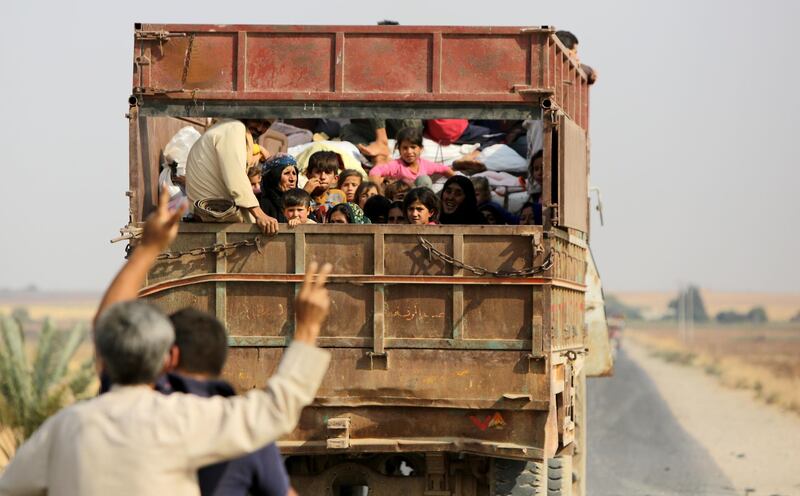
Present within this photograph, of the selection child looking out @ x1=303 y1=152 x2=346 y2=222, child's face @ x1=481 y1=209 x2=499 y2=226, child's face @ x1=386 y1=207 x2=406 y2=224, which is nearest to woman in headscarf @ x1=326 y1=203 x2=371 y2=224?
child's face @ x1=386 y1=207 x2=406 y2=224

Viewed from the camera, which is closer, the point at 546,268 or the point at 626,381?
the point at 546,268

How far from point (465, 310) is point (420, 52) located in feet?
5.04

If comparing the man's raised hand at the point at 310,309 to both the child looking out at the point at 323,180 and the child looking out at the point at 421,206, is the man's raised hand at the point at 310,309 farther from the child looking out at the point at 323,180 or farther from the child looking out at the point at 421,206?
the child looking out at the point at 323,180

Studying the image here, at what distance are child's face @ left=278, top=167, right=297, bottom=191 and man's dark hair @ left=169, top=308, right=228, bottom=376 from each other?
5.02 m

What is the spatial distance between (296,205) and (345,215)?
0.57 meters

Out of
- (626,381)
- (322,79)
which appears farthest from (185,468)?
(626,381)

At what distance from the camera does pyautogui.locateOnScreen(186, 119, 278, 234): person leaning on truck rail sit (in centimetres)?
850

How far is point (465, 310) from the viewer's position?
27.6 feet

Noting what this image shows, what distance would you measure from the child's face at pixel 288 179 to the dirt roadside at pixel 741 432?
27.4 ft

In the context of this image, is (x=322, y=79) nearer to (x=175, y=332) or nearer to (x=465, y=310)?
(x=465, y=310)

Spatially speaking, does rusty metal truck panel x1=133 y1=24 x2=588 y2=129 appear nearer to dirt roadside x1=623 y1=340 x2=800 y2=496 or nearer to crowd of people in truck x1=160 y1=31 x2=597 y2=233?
crowd of people in truck x1=160 y1=31 x2=597 y2=233

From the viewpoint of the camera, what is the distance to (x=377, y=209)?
394 inches

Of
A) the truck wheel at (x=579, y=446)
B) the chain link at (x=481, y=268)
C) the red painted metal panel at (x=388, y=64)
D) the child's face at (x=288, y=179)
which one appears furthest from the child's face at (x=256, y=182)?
the truck wheel at (x=579, y=446)

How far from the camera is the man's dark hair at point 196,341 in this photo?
14.8ft
